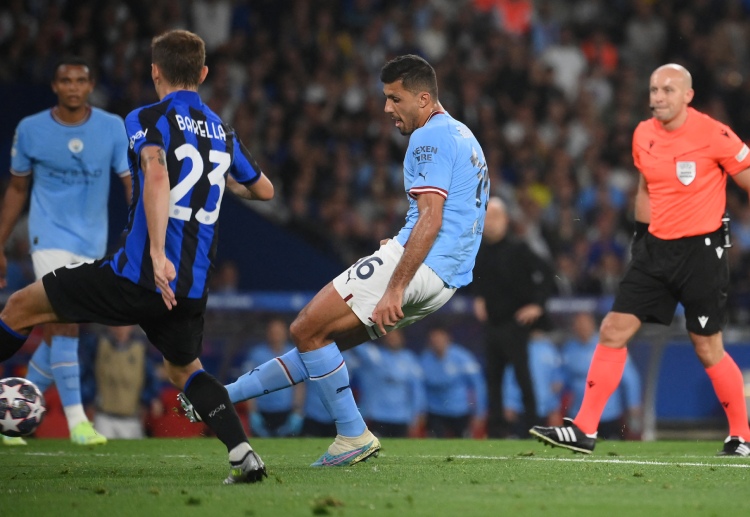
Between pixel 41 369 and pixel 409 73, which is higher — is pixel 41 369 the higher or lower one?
the lower one

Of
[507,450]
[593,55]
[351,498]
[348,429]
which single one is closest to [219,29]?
[593,55]

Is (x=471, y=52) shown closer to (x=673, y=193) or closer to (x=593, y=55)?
(x=593, y=55)

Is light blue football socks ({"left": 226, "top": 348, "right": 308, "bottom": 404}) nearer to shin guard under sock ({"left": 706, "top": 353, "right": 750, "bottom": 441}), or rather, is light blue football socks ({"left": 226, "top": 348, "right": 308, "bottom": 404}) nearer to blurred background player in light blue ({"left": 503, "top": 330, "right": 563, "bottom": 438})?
shin guard under sock ({"left": 706, "top": 353, "right": 750, "bottom": 441})

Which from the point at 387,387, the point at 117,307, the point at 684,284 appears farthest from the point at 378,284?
the point at 387,387

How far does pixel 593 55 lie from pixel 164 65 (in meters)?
14.7

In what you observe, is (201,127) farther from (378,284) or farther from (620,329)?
(620,329)

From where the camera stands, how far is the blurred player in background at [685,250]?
752cm

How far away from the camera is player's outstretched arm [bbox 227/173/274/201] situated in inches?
246

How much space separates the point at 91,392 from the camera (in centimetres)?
1109

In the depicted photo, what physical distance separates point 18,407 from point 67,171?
2.35m

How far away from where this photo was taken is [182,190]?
225 inches

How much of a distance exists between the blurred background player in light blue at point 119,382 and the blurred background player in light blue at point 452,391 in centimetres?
297

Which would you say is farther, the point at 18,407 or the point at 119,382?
the point at 119,382

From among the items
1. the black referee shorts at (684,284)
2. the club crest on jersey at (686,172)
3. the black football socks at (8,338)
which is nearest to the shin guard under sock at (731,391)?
the black referee shorts at (684,284)
